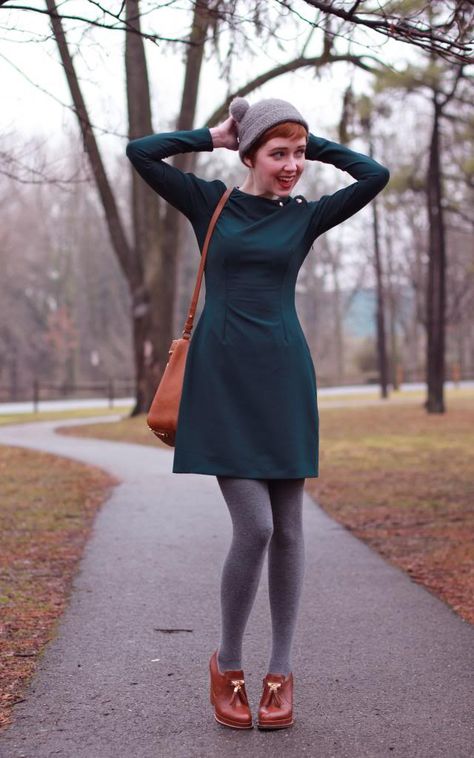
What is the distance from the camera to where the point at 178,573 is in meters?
5.72

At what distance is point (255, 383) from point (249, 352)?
0.32 feet

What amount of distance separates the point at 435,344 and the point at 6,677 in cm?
2104

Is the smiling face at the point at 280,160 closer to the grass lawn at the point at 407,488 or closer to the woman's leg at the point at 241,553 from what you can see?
the woman's leg at the point at 241,553

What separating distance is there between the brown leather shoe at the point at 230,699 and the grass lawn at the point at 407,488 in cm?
182

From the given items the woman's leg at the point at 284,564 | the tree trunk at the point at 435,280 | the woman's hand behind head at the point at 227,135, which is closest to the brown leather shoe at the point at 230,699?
the woman's leg at the point at 284,564

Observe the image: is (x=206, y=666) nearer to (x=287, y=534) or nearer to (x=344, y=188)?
(x=287, y=534)

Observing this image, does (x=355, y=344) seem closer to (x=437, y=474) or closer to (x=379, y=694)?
(x=437, y=474)

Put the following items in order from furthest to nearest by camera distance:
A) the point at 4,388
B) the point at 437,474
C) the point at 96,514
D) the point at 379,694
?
1. the point at 4,388
2. the point at 437,474
3. the point at 96,514
4. the point at 379,694

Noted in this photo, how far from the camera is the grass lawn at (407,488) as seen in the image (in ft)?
20.4

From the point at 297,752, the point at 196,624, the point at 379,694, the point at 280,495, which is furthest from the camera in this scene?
the point at 196,624

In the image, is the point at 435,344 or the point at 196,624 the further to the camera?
the point at 435,344

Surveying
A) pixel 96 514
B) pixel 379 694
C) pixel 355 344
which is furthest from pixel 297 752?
pixel 355 344

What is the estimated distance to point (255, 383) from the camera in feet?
10.2

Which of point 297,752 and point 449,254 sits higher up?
point 449,254
